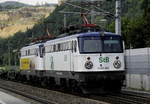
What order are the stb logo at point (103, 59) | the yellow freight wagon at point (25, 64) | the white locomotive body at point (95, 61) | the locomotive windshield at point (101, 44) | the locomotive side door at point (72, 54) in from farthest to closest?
the yellow freight wagon at point (25, 64)
the locomotive side door at point (72, 54)
the locomotive windshield at point (101, 44)
the stb logo at point (103, 59)
the white locomotive body at point (95, 61)

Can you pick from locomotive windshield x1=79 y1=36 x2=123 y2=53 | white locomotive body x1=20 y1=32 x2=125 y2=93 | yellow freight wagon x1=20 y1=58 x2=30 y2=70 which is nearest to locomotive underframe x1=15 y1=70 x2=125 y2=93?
white locomotive body x1=20 y1=32 x2=125 y2=93

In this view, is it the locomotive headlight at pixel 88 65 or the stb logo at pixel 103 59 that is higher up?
the stb logo at pixel 103 59

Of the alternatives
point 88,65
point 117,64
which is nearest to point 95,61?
point 88,65

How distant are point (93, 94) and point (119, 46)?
10.4 ft

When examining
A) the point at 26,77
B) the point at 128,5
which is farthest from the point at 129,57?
the point at 128,5

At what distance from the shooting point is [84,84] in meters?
23.2

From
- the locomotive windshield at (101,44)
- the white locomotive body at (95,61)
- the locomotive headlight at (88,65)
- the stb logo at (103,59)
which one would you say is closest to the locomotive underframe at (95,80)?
the white locomotive body at (95,61)

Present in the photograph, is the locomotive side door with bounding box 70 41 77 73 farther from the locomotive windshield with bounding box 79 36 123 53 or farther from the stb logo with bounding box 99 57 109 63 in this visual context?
the stb logo with bounding box 99 57 109 63

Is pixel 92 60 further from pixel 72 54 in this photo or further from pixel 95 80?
pixel 72 54

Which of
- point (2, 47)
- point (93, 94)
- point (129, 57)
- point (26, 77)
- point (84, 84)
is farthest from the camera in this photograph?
point (2, 47)

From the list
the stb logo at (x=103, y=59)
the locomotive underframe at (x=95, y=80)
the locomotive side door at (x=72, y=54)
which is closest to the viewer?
the locomotive underframe at (x=95, y=80)

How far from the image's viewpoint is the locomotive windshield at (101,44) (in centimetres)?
2347

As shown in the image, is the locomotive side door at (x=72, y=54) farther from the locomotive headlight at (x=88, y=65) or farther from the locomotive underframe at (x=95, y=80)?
the locomotive headlight at (x=88, y=65)

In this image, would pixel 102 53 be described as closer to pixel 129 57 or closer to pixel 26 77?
pixel 129 57
